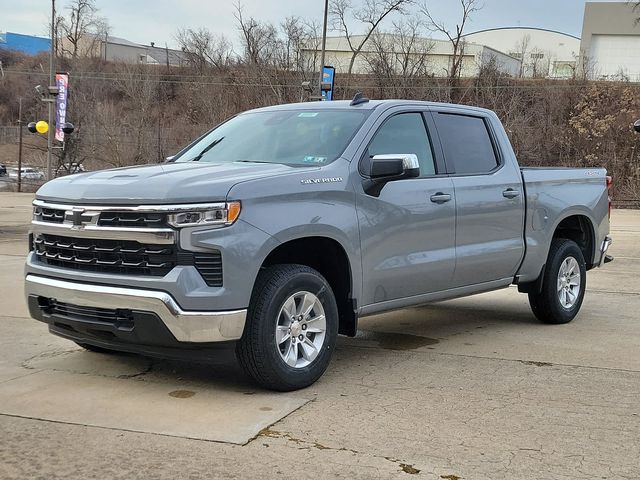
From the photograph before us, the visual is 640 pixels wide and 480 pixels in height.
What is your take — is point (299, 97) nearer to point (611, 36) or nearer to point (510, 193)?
point (611, 36)

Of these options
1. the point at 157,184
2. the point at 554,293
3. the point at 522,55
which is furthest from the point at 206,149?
the point at 522,55

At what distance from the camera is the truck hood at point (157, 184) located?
482 centimetres

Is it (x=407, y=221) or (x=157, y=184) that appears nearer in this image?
(x=157, y=184)

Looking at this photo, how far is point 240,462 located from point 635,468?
2.02 metres

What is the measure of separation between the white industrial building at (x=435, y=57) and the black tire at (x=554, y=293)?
47.9m

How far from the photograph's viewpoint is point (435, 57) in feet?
197

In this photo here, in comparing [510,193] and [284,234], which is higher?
[510,193]

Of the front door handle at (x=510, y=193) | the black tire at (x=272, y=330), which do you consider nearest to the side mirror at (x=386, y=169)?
the black tire at (x=272, y=330)

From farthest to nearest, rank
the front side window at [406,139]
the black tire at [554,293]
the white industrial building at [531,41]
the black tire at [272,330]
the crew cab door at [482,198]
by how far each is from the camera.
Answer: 1. the white industrial building at [531,41]
2. the black tire at [554,293]
3. the crew cab door at [482,198]
4. the front side window at [406,139]
5. the black tire at [272,330]

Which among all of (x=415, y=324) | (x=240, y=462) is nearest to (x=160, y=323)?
(x=240, y=462)

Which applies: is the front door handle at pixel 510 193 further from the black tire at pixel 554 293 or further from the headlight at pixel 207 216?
the headlight at pixel 207 216

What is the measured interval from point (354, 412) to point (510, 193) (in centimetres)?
312

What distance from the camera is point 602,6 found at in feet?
225

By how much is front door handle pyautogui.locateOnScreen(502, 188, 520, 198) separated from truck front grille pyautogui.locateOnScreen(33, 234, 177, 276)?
346 cm
